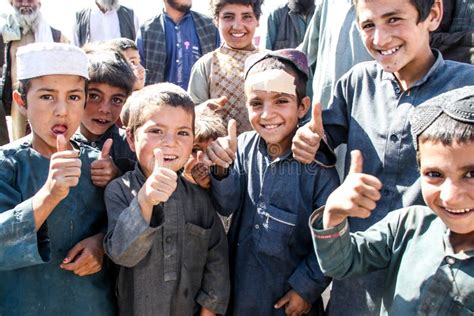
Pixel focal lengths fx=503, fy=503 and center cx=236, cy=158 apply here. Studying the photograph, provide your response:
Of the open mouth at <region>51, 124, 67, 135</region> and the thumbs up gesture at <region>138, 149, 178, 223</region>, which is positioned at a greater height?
the open mouth at <region>51, 124, 67, 135</region>

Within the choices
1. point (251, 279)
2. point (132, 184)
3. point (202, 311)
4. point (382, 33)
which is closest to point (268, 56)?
point (382, 33)

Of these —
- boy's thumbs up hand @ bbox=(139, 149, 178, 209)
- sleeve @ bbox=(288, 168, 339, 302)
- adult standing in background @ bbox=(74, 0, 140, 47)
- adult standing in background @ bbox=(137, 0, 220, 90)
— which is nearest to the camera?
boy's thumbs up hand @ bbox=(139, 149, 178, 209)

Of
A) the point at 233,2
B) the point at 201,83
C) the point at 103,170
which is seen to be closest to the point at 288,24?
the point at 233,2

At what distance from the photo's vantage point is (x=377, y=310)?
187 cm

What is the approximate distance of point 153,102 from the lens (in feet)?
6.64

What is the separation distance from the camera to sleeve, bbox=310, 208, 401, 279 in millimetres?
1557

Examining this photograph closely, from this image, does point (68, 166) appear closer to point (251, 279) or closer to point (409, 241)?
point (251, 279)

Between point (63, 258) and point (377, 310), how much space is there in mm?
1206

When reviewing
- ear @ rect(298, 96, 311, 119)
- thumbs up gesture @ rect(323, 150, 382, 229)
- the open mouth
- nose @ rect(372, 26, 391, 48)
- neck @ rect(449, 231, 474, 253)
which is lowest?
neck @ rect(449, 231, 474, 253)

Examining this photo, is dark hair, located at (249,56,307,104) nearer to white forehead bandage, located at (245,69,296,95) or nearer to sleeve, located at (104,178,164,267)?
white forehead bandage, located at (245,69,296,95)

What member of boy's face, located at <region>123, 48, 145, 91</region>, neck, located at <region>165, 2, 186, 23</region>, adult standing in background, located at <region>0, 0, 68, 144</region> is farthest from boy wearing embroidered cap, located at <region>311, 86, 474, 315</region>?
adult standing in background, located at <region>0, 0, 68, 144</region>

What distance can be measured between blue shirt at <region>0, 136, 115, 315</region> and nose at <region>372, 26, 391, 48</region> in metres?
1.24

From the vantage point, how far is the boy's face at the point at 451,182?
1.42 m

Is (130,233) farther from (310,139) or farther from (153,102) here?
(310,139)
